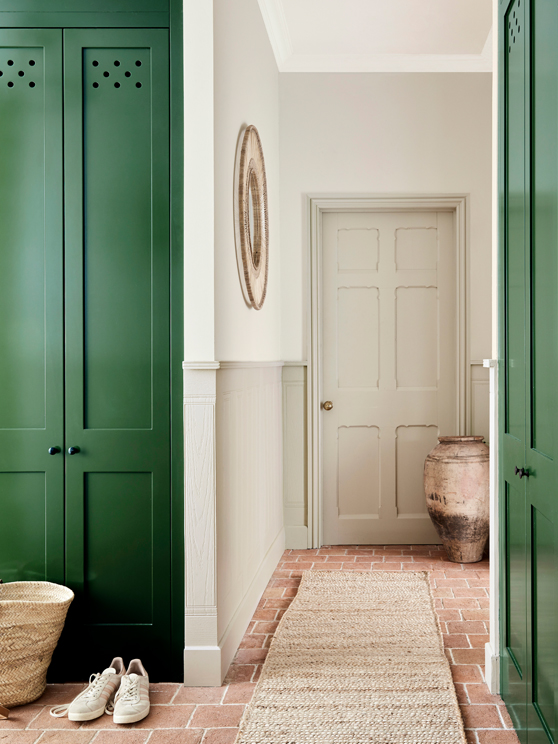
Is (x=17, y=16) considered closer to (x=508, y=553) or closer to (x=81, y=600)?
(x=81, y=600)

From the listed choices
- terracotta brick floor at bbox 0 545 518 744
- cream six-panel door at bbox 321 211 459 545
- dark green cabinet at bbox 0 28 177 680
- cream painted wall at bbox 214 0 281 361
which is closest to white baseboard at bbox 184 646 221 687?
terracotta brick floor at bbox 0 545 518 744

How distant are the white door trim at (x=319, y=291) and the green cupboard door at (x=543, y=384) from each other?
2289 mm

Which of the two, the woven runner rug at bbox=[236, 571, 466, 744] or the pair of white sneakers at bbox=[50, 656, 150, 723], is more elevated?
the pair of white sneakers at bbox=[50, 656, 150, 723]

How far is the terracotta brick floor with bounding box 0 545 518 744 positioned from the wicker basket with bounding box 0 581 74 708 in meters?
0.07

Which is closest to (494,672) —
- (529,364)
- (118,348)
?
(529,364)

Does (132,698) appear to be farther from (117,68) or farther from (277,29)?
(277,29)

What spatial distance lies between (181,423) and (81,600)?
2.43ft

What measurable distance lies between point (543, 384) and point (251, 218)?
1.81 m

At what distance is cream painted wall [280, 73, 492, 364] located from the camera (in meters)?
3.94

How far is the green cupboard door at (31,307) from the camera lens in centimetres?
228

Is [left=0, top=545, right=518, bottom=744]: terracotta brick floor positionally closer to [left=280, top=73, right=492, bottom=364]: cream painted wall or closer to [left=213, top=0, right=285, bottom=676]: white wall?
[left=213, top=0, right=285, bottom=676]: white wall

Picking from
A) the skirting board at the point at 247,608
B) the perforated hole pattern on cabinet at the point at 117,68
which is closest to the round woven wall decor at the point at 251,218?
the perforated hole pattern on cabinet at the point at 117,68

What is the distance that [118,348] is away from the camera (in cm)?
229

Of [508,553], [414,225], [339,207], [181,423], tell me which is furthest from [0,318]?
[414,225]
